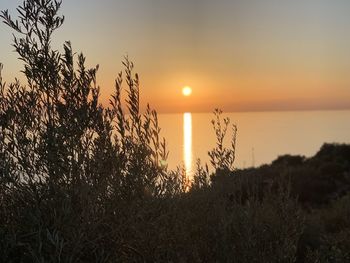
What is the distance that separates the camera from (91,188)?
3342 mm

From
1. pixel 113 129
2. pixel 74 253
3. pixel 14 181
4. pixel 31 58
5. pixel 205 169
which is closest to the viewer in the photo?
pixel 74 253

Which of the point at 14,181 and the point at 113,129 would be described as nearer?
the point at 14,181

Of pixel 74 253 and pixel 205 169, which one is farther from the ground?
pixel 205 169

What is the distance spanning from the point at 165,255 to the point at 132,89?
158 cm

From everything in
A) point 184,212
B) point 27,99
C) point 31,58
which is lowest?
point 184,212

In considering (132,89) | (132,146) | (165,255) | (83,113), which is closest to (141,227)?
(165,255)

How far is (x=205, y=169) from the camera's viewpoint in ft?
17.9

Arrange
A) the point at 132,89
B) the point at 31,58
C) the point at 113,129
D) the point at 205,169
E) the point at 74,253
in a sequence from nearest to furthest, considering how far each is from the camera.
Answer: the point at 74,253 → the point at 31,58 → the point at 113,129 → the point at 132,89 → the point at 205,169

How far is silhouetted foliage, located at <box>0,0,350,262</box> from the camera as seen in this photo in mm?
3271

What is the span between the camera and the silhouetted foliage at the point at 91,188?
10.7ft

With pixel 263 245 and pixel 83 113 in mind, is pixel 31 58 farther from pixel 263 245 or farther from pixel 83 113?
pixel 263 245

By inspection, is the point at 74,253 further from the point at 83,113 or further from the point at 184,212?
the point at 184,212

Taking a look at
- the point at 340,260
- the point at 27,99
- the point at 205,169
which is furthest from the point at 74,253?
the point at 340,260

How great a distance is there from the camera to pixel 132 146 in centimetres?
400
